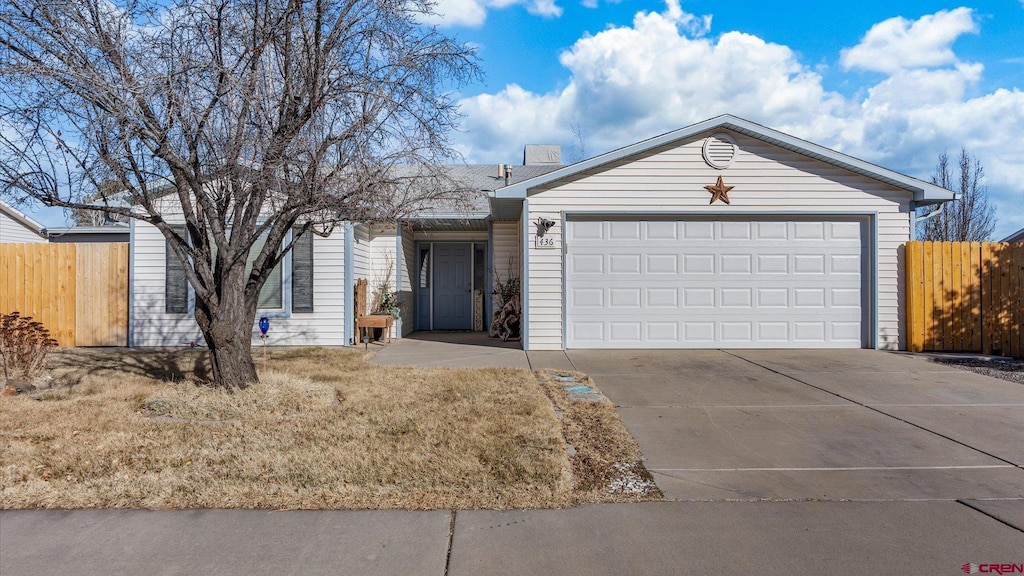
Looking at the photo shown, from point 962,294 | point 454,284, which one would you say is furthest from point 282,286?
point 962,294

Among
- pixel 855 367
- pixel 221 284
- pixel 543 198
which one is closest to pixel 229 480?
pixel 221 284

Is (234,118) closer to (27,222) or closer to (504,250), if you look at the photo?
(504,250)

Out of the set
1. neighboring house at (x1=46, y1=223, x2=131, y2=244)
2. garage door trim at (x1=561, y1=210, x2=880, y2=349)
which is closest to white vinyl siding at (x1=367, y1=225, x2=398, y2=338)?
garage door trim at (x1=561, y1=210, x2=880, y2=349)

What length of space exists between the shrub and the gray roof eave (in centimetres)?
669

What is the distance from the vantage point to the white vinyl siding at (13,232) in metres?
16.1

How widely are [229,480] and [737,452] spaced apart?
383 cm

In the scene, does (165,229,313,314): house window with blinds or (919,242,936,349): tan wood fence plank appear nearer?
(919,242,936,349): tan wood fence plank

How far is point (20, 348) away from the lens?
23.9ft

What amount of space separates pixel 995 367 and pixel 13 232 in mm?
22288

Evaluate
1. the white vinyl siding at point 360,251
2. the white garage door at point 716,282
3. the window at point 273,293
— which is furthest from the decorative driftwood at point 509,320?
the window at point 273,293

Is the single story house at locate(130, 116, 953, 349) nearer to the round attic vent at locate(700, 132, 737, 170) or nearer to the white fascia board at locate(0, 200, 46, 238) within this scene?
the round attic vent at locate(700, 132, 737, 170)

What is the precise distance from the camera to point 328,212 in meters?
6.07

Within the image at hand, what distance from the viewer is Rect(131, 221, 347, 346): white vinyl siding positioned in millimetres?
11148

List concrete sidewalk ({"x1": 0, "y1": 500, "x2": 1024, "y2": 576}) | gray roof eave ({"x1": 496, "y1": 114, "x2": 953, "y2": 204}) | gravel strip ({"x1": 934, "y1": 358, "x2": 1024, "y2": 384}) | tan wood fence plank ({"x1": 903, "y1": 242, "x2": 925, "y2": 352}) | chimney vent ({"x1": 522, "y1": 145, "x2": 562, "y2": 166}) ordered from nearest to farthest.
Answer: concrete sidewalk ({"x1": 0, "y1": 500, "x2": 1024, "y2": 576}) → gravel strip ({"x1": 934, "y1": 358, "x2": 1024, "y2": 384}) → gray roof eave ({"x1": 496, "y1": 114, "x2": 953, "y2": 204}) → tan wood fence plank ({"x1": 903, "y1": 242, "x2": 925, "y2": 352}) → chimney vent ({"x1": 522, "y1": 145, "x2": 562, "y2": 166})
